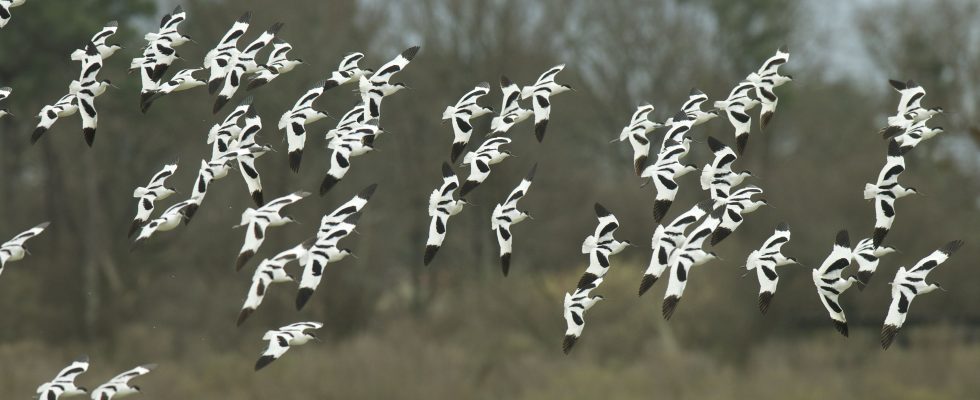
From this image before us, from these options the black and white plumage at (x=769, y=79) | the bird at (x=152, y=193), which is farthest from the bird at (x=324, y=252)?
the black and white plumage at (x=769, y=79)

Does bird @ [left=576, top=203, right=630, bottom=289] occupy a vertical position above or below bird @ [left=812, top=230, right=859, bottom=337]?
above

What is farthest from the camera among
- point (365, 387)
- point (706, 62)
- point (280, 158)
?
point (706, 62)

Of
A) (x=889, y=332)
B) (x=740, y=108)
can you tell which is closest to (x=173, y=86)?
(x=740, y=108)

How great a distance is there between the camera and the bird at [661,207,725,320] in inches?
204

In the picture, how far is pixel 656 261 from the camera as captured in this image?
17.1ft

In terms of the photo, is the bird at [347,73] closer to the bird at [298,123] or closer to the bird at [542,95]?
the bird at [298,123]

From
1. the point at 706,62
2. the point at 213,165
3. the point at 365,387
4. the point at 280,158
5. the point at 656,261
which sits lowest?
the point at 365,387

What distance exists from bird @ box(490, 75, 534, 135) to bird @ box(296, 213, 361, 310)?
2.69 feet

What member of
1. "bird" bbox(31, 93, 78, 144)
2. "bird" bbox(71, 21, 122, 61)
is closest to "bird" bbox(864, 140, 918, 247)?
"bird" bbox(71, 21, 122, 61)

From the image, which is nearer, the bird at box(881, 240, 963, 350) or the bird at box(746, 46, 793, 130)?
the bird at box(881, 240, 963, 350)

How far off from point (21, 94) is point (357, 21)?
8505mm

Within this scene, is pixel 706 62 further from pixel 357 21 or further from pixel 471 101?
pixel 471 101

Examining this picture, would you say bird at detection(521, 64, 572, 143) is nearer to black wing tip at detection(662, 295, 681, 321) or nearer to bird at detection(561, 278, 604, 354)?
bird at detection(561, 278, 604, 354)

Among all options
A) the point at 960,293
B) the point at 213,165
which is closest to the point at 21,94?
the point at 960,293
